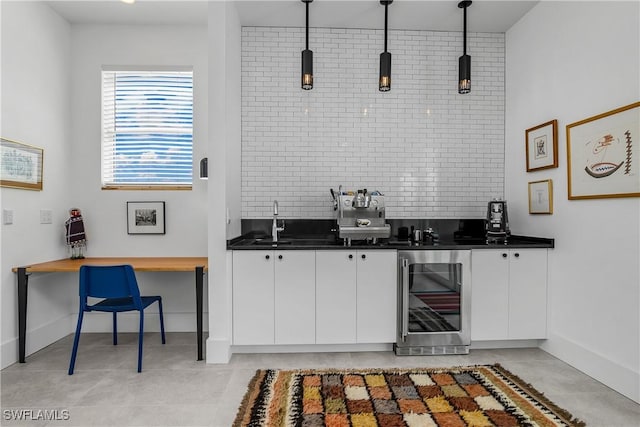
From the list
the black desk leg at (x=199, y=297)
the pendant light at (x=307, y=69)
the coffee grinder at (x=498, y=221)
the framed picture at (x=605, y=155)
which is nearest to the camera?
the framed picture at (x=605, y=155)

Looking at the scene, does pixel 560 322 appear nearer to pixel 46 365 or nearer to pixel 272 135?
pixel 272 135

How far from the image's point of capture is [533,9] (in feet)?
10.9

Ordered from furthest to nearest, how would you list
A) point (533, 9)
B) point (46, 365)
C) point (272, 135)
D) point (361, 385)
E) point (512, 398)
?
point (272, 135), point (533, 9), point (46, 365), point (361, 385), point (512, 398)

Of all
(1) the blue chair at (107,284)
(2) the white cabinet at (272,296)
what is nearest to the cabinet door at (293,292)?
(2) the white cabinet at (272,296)

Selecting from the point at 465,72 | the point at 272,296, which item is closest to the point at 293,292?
the point at 272,296

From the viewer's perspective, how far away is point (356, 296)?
9.94 ft

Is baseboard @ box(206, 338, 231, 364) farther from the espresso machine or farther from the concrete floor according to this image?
the espresso machine

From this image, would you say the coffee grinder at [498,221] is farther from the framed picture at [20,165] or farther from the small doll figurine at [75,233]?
the framed picture at [20,165]

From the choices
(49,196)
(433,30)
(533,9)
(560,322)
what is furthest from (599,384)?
(49,196)

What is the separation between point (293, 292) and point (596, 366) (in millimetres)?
2246

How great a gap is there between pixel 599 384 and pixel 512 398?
0.77 m

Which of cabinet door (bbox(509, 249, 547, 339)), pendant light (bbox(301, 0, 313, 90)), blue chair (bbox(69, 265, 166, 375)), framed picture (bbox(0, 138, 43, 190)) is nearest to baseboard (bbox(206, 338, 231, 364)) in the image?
blue chair (bbox(69, 265, 166, 375))

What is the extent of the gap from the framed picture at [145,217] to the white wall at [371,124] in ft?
2.80

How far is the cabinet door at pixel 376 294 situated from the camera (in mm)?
3029
